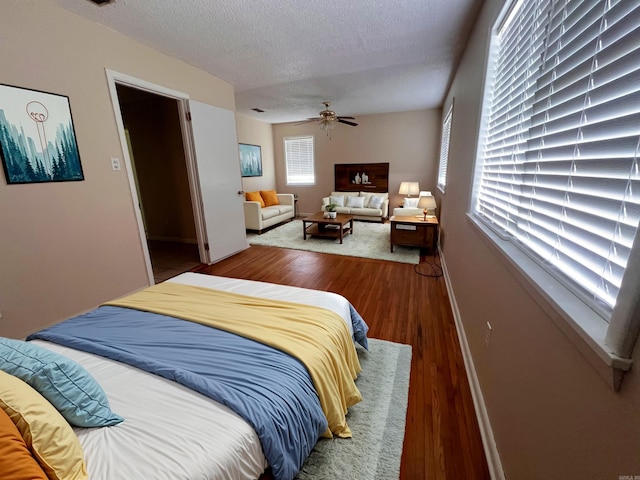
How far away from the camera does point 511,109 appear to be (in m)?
1.36

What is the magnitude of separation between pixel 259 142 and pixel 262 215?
2410 mm

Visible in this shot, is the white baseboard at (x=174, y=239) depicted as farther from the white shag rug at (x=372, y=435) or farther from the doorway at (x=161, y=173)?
the white shag rug at (x=372, y=435)

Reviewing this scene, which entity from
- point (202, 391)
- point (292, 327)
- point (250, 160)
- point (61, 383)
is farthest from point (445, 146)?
point (61, 383)

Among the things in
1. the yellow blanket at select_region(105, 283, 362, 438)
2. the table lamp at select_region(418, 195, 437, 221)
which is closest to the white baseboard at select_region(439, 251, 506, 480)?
the yellow blanket at select_region(105, 283, 362, 438)

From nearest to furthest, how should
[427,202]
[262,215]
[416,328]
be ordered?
[416,328] → [427,202] → [262,215]

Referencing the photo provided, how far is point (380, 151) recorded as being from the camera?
251 inches

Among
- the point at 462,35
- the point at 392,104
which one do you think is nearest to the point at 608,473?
the point at 462,35

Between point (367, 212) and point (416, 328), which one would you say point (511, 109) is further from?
point (367, 212)

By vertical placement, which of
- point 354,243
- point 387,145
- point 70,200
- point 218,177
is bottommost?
point 354,243

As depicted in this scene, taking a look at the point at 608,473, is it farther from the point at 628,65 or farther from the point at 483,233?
the point at 483,233

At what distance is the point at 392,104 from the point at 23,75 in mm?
5233

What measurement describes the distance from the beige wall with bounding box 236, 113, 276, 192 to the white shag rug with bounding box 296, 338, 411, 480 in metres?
5.08

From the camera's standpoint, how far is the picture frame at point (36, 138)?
1831mm

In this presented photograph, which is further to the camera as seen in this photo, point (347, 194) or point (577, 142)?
point (347, 194)
